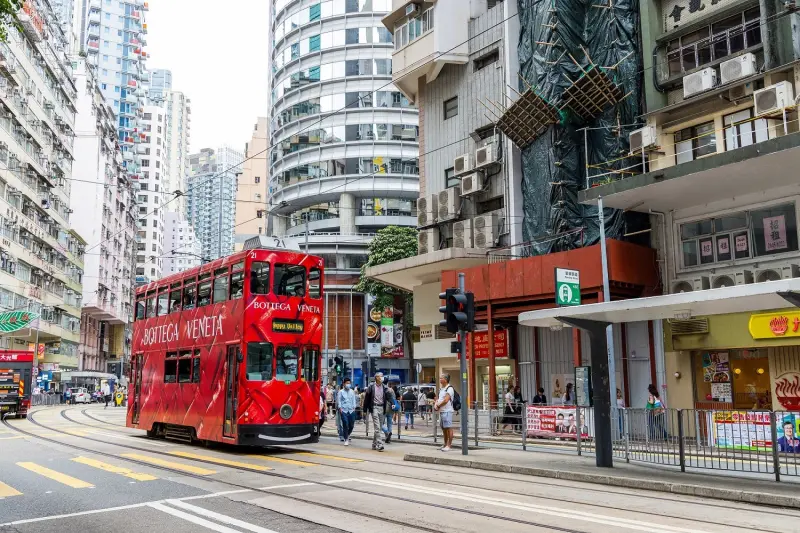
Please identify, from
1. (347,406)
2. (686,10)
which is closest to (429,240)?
(347,406)

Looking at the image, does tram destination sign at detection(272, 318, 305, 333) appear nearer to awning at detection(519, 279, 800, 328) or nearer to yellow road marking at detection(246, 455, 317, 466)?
yellow road marking at detection(246, 455, 317, 466)

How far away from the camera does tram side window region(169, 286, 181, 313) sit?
1928cm

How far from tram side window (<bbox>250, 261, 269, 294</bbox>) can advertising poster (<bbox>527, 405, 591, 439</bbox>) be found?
725 cm

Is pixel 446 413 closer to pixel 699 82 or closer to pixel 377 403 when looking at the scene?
pixel 377 403

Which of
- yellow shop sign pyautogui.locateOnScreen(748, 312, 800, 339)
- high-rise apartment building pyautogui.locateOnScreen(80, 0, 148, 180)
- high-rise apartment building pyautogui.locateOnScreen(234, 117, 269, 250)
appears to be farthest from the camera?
high-rise apartment building pyautogui.locateOnScreen(80, 0, 148, 180)

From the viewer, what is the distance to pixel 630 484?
1155 centimetres

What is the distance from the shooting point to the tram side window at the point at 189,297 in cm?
1852

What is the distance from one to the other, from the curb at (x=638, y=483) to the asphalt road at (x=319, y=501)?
308 millimetres

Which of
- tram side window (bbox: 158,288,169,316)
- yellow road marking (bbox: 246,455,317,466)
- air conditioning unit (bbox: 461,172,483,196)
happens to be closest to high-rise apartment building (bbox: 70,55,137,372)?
air conditioning unit (bbox: 461,172,483,196)

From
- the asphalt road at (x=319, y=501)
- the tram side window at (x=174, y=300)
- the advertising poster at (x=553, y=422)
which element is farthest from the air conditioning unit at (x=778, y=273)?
the tram side window at (x=174, y=300)

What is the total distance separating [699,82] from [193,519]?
731 inches

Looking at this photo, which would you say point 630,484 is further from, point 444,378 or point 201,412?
point 201,412

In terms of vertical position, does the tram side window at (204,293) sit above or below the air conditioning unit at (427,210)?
below

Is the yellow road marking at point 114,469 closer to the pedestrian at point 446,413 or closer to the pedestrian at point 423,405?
the pedestrian at point 446,413
